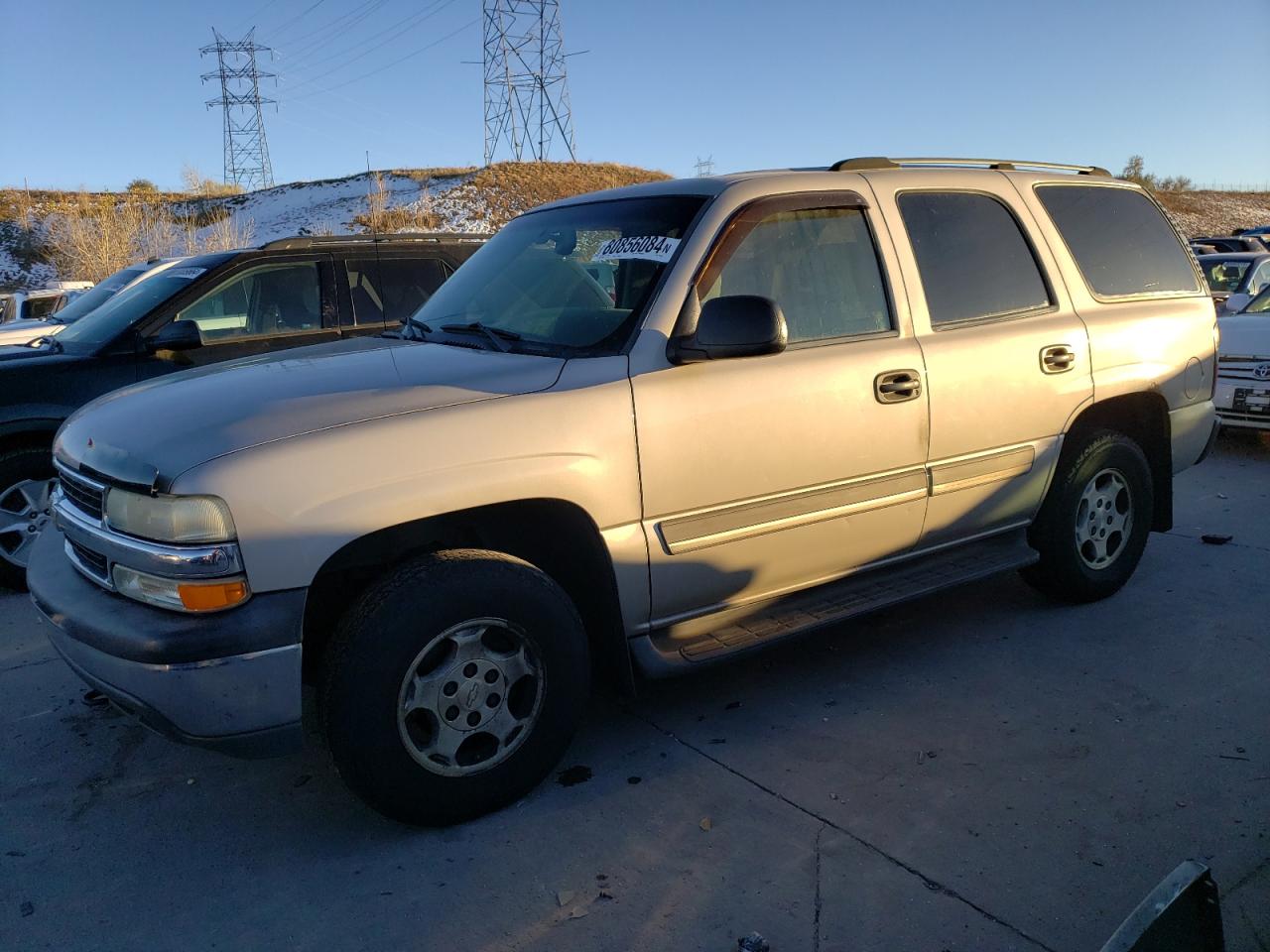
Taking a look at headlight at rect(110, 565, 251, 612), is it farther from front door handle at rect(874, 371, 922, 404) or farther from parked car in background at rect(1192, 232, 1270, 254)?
parked car in background at rect(1192, 232, 1270, 254)

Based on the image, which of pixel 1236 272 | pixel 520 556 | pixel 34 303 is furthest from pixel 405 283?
pixel 1236 272

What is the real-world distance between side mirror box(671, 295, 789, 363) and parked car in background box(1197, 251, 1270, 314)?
8.29m

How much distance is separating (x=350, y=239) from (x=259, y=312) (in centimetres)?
89

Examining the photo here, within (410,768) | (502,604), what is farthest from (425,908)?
(502,604)

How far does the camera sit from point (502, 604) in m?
2.91

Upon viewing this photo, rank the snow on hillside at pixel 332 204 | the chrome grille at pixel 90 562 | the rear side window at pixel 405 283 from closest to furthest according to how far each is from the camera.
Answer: the chrome grille at pixel 90 562
the rear side window at pixel 405 283
the snow on hillside at pixel 332 204

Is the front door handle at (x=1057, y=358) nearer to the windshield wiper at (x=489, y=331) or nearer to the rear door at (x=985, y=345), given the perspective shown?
the rear door at (x=985, y=345)

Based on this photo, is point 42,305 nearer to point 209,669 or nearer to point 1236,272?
point 209,669

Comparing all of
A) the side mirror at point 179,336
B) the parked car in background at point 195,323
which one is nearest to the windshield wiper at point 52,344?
the parked car in background at point 195,323

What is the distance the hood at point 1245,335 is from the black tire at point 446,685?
7.29m

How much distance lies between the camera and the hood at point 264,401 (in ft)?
8.75

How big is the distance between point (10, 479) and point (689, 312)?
13.7 feet

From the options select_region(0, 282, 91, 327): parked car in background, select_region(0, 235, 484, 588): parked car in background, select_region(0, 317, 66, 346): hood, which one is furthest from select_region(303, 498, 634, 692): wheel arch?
select_region(0, 282, 91, 327): parked car in background

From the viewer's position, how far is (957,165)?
170 inches
